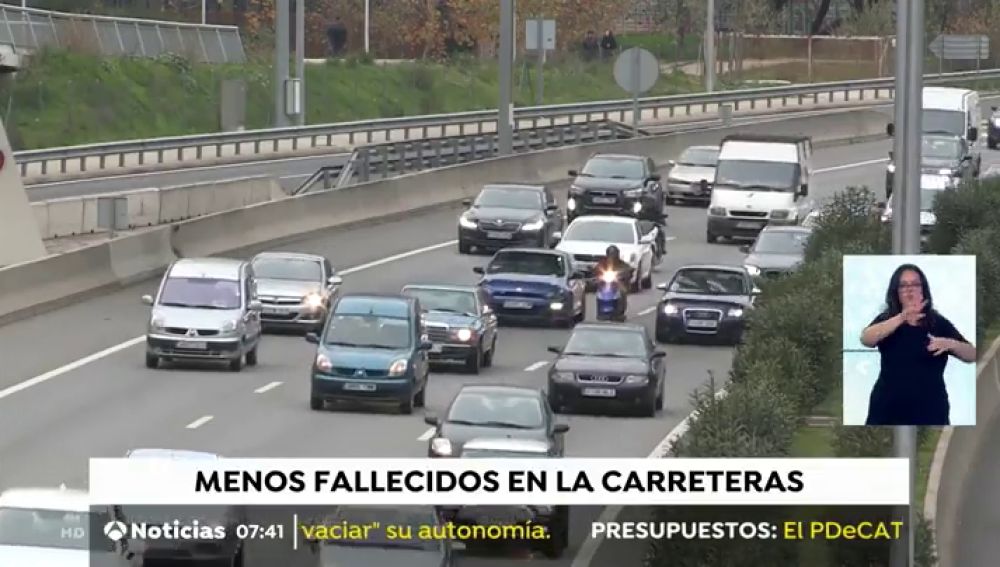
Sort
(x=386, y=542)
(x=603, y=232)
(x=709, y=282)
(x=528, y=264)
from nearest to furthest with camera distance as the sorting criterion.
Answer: (x=386, y=542)
(x=709, y=282)
(x=528, y=264)
(x=603, y=232)

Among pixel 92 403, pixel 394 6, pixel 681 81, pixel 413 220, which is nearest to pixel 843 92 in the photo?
pixel 681 81

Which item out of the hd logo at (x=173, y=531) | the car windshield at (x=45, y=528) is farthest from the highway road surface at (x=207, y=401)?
the car windshield at (x=45, y=528)

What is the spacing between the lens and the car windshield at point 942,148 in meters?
59.5

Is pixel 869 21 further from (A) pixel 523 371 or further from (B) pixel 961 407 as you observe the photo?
(B) pixel 961 407

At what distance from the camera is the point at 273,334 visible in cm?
4012

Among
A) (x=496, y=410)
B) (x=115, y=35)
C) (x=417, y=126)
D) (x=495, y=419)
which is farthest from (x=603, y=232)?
(x=115, y=35)

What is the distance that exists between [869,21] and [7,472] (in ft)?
297

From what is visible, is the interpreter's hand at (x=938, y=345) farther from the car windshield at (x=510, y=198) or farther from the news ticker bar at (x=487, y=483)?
the car windshield at (x=510, y=198)

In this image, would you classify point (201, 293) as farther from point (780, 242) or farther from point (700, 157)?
point (700, 157)

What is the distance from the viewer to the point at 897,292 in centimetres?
1536

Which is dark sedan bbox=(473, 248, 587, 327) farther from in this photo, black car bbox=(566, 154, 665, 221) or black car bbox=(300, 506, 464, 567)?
black car bbox=(300, 506, 464, 567)

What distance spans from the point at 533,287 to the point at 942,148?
21.2m

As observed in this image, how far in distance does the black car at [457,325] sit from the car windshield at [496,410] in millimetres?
9200

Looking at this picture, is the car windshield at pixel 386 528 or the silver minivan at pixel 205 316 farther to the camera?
the silver minivan at pixel 205 316
